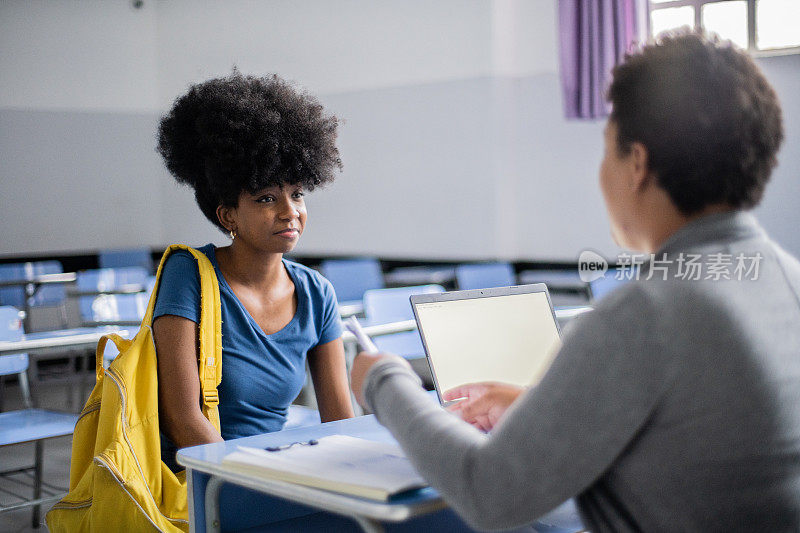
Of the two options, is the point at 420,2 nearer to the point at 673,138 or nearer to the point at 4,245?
the point at 4,245

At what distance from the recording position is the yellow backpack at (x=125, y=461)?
149 centimetres

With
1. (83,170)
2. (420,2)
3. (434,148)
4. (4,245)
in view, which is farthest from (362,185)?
(4,245)

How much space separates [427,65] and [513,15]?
2.46ft

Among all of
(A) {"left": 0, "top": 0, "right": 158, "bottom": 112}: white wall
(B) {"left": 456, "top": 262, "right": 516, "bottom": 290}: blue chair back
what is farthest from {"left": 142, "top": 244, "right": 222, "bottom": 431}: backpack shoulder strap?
(A) {"left": 0, "top": 0, "right": 158, "bottom": 112}: white wall

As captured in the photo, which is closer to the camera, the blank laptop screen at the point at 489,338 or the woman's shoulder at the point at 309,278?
the blank laptop screen at the point at 489,338

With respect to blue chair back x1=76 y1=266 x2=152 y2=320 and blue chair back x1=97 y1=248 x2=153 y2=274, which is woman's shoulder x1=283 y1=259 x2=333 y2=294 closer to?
blue chair back x1=76 y1=266 x2=152 y2=320

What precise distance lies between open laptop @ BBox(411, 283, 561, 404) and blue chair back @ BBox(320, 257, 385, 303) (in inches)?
142

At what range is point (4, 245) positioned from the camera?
7359mm

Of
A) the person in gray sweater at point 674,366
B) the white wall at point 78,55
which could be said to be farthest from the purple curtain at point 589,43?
the person in gray sweater at point 674,366

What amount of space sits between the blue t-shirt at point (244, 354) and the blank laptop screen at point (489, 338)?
462 millimetres

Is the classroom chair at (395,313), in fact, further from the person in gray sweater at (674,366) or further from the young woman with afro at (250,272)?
the person in gray sweater at (674,366)

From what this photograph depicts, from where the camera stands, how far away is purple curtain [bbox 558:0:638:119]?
18.0 ft

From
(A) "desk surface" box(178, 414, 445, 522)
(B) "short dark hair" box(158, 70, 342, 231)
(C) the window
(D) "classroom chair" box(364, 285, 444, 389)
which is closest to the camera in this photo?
(A) "desk surface" box(178, 414, 445, 522)

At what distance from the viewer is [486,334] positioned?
1.58 meters
